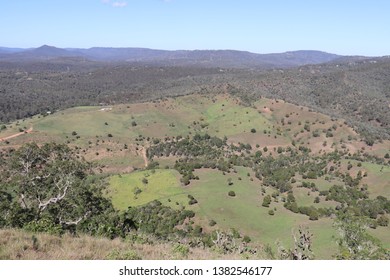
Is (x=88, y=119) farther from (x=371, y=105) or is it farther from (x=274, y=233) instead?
(x=371, y=105)

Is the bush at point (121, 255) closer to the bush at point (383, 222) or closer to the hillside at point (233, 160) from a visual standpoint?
the hillside at point (233, 160)

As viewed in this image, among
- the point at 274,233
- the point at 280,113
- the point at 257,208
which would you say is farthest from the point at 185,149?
the point at 274,233

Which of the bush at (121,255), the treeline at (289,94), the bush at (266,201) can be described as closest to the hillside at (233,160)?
the bush at (266,201)

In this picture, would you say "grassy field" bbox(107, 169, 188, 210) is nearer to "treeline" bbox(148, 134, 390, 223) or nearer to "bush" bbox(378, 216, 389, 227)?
"treeline" bbox(148, 134, 390, 223)

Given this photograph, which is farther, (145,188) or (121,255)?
(145,188)

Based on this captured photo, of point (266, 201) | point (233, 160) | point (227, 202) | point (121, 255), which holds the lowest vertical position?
point (233, 160)

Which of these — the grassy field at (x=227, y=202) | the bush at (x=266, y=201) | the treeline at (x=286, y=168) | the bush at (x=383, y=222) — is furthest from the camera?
the treeline at (x=286, y=168)

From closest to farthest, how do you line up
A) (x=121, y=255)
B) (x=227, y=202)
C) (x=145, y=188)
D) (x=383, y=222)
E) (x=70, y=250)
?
(x=121, y=255), (x=70, y=250), (x=383, y=222), (x=227, y=202), (x=145, y=188)

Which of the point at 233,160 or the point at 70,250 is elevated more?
the point at 70,250

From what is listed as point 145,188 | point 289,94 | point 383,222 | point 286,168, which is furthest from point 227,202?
point 289,94

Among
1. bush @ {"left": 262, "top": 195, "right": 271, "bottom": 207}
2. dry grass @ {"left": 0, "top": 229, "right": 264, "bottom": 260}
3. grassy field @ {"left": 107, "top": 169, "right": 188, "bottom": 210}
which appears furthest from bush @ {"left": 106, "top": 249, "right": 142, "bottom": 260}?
grassy field @ {"left": 107, "top": 169, "right": 188, "bottom": 210}

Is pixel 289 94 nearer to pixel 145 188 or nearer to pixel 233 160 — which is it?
pixel 233 160
